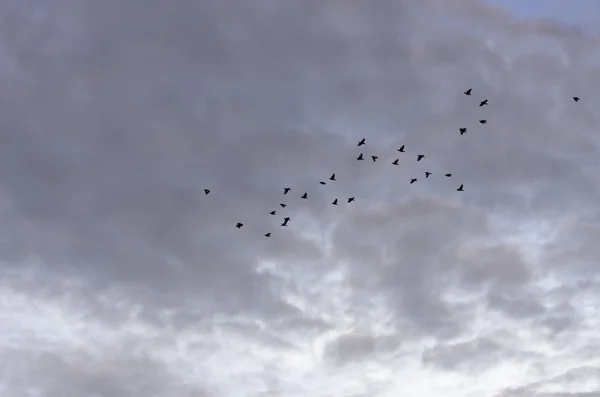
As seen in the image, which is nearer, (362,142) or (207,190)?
(362,142)

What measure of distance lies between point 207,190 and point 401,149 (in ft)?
133

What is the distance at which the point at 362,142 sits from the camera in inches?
5768

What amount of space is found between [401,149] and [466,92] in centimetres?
1693

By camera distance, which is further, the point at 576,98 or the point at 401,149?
the point at 401,149

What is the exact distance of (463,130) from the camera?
474ft

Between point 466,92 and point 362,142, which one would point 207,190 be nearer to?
point 362,142

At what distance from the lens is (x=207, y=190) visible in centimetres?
15625

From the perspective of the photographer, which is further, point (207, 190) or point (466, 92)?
point (207, 190)

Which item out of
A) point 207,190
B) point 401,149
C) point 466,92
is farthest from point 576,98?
point 207,190

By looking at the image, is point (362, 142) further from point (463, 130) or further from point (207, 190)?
point (207, 190)

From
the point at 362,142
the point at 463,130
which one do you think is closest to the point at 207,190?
the point at 362,142

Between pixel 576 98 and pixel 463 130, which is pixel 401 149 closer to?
pixel 463 130

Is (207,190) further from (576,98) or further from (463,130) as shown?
(576,98)

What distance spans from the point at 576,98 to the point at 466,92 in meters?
20.1
